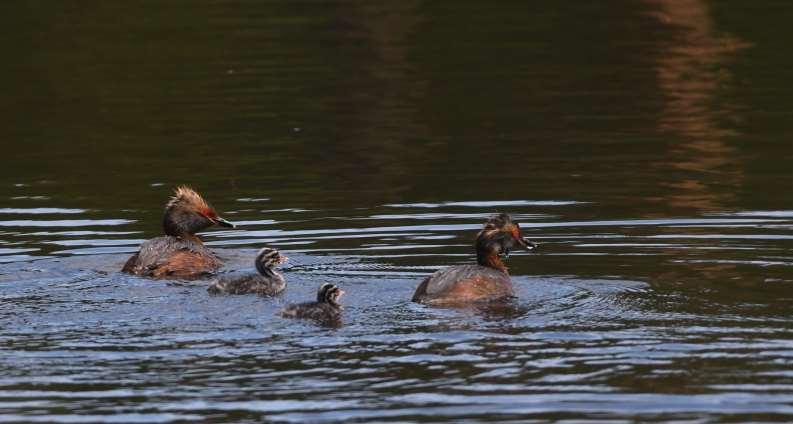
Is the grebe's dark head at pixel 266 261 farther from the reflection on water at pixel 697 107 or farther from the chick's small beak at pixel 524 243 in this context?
the reflection on water at pixel 697 107

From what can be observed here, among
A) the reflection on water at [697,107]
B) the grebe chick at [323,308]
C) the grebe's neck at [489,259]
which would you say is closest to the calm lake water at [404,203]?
the reflection on water at [697,107]

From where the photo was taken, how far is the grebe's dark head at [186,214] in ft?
55.2

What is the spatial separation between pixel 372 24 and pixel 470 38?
9.67 ft

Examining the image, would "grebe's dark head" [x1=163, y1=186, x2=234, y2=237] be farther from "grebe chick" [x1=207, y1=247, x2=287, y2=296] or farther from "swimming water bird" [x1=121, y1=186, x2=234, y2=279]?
"grebe chick" [x1=207, y1=247, x2=287, y2=296]

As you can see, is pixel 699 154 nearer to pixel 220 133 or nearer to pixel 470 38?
pixel 220 133

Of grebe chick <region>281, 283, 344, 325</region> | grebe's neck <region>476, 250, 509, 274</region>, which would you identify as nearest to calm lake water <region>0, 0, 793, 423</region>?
grebe chick <region>281, 283, 344, 325</region>

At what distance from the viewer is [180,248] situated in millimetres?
15836

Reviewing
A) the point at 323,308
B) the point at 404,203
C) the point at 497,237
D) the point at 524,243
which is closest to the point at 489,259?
the point at 497,237

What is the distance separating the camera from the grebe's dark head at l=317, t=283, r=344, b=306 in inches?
516

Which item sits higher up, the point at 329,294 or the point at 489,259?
the point at 489,259

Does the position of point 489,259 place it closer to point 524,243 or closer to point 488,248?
point 488,248

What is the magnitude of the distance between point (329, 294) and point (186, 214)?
4.07 m

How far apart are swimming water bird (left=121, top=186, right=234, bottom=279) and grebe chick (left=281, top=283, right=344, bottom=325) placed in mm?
2629

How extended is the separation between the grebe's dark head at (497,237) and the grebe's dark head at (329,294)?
179cm
